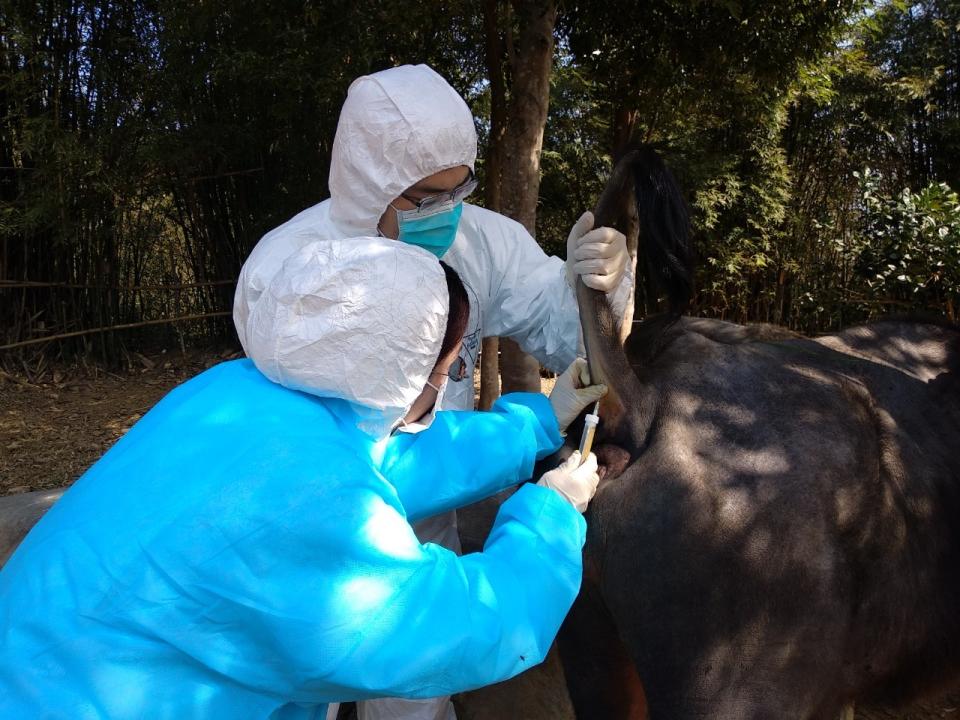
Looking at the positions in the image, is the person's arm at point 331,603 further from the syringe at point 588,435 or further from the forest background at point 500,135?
the forest background at point 500,135

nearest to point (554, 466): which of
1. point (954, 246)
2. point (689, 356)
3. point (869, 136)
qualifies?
point (689, 356)

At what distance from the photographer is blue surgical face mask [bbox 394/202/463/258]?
2.16 meters

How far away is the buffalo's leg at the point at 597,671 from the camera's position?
219 centimetres

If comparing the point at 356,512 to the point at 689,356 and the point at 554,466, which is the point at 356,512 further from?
the point at 689,356

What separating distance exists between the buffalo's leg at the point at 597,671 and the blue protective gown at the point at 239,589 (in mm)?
889

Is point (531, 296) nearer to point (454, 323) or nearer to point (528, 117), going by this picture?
point (454, 323)

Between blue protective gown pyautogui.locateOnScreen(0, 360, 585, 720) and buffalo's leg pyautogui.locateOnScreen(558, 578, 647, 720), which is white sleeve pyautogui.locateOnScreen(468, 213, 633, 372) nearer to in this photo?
buffalo's leg pyautogui.locateOnScreen(558, 578, 647, 720)

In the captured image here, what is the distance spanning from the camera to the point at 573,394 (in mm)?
1958

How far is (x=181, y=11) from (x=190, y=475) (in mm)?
4818

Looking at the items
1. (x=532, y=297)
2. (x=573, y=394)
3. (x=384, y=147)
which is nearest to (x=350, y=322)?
(x=573, y=394)

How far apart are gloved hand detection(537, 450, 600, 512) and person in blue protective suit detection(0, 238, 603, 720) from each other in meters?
0.27

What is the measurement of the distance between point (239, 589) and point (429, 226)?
1233 mm

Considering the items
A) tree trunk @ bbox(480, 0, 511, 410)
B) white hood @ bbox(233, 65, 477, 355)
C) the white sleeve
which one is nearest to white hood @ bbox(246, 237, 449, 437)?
white hood @ bbox(233, 65, 477, 355)

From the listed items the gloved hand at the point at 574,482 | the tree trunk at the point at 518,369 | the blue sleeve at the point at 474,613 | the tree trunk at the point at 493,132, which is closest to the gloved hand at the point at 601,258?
the gloved hand at the point at 574,482
